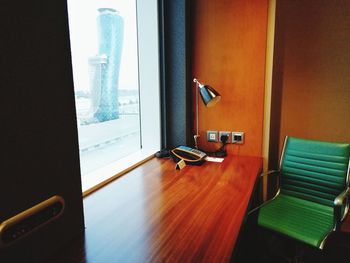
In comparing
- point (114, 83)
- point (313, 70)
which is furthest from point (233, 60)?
point (114, 83)

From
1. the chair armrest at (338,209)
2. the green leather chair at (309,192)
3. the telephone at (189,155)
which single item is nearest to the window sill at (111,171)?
→ the telephone at (189,155)

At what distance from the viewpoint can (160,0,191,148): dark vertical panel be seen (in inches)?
81.3

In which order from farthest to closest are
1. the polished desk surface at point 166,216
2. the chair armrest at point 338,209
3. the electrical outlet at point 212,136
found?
1. the electrical outlet at point 212,136
2. the chair armrest at point 338,209
3. the polished desk surface at point 166,216

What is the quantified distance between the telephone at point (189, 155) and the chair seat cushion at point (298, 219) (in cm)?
53

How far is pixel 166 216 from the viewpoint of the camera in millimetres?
1175

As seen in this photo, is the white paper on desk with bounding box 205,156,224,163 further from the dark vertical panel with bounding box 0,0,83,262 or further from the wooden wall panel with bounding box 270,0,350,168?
the dark vertical panel with bounding box 0,0,83,262

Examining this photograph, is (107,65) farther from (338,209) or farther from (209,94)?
(338,209)

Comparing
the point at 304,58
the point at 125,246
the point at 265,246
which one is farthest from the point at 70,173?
the point at 304,58

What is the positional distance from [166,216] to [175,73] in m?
1.29

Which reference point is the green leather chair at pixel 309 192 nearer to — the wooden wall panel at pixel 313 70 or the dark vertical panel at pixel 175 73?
the wooden wall panel at pixel 313 70

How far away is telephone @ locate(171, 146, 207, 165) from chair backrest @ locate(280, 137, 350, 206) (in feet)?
2.06

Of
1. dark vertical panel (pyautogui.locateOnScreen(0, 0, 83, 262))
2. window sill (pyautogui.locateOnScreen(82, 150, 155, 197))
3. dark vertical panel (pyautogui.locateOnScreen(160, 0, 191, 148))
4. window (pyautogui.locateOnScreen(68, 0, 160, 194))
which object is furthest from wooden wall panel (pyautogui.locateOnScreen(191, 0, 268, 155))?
dark vertical panel (pyautogui.locateOnScreen(0, 0, 83, 262))

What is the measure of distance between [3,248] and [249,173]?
1.40m

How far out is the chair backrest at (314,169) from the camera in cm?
178
